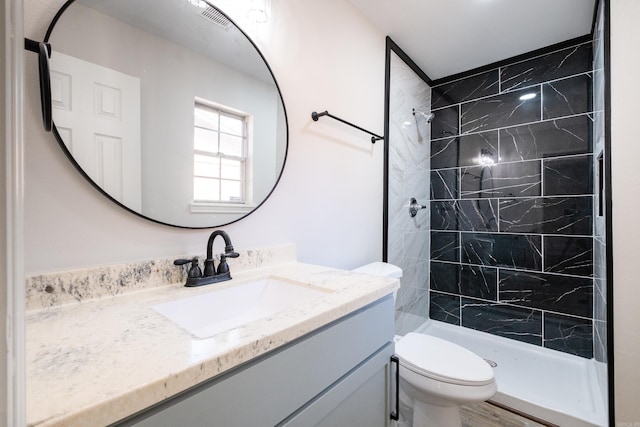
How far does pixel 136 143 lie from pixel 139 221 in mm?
247

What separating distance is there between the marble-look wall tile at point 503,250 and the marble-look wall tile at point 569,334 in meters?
0.41

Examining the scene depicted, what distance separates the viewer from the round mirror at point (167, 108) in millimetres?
787

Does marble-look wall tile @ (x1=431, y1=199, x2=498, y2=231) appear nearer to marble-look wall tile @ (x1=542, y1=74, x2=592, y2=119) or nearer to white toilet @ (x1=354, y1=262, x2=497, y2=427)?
marble-look wall tile @ (x1=542, y1=74, x2=592, y2=119)

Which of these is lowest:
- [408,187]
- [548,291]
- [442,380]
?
[442,380]

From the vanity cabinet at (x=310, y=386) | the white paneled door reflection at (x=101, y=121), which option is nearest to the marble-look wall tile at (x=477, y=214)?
the vanity cabinet at (x=310, y=386)

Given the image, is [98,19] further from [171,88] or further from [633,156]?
[633,156]

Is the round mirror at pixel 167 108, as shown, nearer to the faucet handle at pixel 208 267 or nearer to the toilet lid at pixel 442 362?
the faucet handle at pixel 208 267

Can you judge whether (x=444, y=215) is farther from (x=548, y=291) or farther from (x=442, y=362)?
(x=442, y=362)

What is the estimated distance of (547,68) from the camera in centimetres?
226

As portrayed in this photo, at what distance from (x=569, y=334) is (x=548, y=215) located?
35.6 inches

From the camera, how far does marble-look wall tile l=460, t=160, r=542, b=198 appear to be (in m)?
2.29

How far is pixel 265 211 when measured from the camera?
1.28 meters

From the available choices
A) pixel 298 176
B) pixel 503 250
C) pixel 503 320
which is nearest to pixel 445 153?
pixel 503 250

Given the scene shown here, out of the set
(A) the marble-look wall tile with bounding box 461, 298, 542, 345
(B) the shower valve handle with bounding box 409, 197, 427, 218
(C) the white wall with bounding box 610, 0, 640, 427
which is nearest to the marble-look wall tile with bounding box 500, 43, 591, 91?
(C) the white wall with bounding box 610, 0, 640, 427
